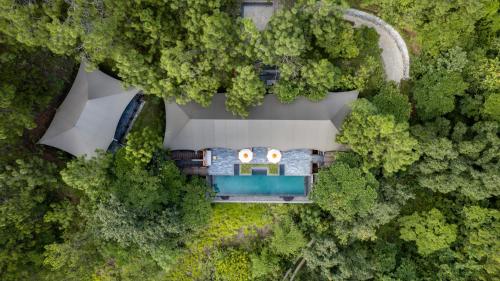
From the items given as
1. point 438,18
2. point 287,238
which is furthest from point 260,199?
point 438,18

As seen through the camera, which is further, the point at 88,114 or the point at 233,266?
the point at 233,266

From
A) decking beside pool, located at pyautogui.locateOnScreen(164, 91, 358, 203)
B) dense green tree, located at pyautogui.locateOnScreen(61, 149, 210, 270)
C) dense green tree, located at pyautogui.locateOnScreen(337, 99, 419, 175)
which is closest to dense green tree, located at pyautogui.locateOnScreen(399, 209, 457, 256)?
dense green tree, located at pyautogui.locateOnScreen(337, 99, 419, 175)

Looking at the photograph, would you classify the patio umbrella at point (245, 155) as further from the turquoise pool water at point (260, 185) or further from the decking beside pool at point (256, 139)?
the turquoise pool water at point (260, 185)

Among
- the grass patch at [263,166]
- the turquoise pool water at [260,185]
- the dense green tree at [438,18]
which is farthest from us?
the turquoise pool water at [260,185]

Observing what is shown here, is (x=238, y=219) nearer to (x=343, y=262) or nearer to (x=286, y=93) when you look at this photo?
(x=343, y=262)

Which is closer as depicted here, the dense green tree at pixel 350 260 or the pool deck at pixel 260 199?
the dense green tree at pixel 350 260

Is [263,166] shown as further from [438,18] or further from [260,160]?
[438,18]

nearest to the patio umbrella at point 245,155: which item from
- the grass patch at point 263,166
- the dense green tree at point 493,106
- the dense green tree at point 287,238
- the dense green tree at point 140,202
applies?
the grass patch at point 263,166

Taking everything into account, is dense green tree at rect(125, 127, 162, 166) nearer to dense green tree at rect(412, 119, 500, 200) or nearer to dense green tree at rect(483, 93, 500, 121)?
dense green tree at rect(412, 119, 500, 200)
